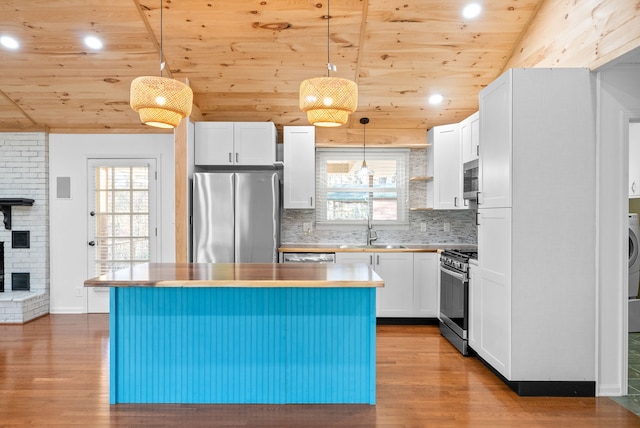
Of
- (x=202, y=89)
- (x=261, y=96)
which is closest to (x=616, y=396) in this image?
(x=261, y=96)

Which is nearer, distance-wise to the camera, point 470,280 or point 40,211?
point 470,280

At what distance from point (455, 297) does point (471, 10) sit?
2.67 metres

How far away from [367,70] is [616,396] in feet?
11.7

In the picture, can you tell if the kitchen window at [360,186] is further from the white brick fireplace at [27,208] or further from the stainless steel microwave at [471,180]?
the white brick fireplace at [27,208]

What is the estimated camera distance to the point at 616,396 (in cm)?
301

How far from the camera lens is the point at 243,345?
9.45 feet

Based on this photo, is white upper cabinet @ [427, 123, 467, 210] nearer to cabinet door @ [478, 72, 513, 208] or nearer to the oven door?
the oven door

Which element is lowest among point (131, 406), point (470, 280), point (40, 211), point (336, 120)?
point (131, 406)

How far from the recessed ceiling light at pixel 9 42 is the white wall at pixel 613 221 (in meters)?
5.06

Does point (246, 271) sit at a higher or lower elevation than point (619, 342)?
higher

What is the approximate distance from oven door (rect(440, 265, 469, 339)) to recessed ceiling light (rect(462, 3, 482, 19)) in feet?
7.75

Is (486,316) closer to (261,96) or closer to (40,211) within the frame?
(261,96)

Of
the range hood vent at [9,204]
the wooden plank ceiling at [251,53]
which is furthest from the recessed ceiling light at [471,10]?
the range hood vent at [9,204]

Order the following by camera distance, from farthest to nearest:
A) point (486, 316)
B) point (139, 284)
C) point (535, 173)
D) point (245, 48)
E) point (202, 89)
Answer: point (202, 89) < point (245, 48) < point (486, 316) < point (535, 173) < point (139, 284)
